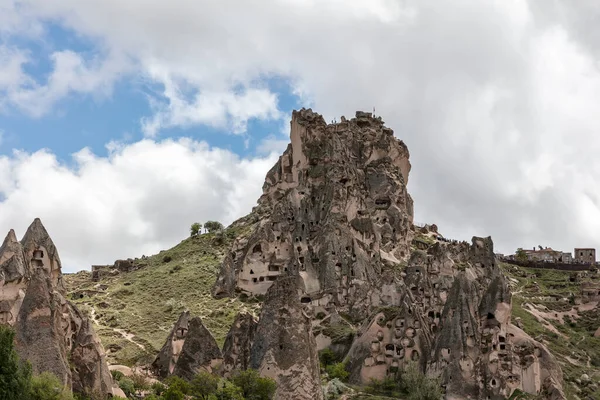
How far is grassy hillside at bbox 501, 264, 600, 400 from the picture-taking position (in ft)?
289

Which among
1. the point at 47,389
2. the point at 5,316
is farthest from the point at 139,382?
the point at 47,389

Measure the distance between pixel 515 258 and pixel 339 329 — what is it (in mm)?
91446

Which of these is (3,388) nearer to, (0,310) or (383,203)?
(0,310)

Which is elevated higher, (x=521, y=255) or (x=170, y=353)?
(x=521, y=255)

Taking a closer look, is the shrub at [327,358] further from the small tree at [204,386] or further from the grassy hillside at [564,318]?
the small tree at [204,386]

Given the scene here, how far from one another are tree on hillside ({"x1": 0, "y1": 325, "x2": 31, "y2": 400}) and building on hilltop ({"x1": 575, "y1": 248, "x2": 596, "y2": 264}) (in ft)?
455

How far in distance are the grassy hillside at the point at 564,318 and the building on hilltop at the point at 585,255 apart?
22.4 m

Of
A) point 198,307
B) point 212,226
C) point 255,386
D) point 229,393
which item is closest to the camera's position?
point 255,386

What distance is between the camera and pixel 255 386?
4738cm

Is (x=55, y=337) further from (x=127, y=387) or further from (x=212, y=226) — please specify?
(x=212, y=226)

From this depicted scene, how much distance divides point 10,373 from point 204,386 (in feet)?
42.5

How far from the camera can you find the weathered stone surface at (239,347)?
57.0 meters

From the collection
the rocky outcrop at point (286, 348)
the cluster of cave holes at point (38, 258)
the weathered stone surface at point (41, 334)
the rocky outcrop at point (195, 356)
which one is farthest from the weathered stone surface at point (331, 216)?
the weathered stone surface at point (41, 334)

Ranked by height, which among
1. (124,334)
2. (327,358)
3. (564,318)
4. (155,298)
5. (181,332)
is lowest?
(327,358)
